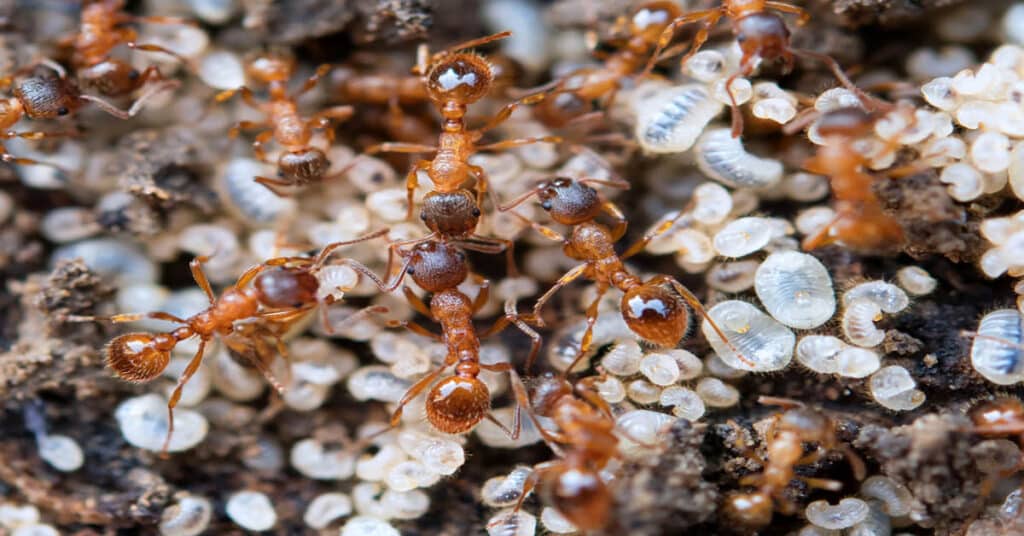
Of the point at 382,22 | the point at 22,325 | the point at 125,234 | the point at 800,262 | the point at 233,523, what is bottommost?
the point at 233,523

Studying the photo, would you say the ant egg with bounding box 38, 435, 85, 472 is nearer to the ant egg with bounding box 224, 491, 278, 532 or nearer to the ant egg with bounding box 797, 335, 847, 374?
the ant egg with bounding box 224, 491, 278, 532

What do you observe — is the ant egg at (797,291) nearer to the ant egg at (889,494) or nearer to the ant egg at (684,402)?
the ant egg at (684,402)

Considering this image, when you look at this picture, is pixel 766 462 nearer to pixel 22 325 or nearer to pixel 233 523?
pixel 233 523

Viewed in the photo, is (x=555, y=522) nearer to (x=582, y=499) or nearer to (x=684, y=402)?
(x=582, y=499)

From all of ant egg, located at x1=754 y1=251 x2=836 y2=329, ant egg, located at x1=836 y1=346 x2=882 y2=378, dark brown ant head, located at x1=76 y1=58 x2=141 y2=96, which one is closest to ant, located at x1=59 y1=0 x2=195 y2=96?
dark brown ant head, located at x1=76 y1=58 x2=141 y2=96

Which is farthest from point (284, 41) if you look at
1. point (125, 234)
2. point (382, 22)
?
point (125, 234)
